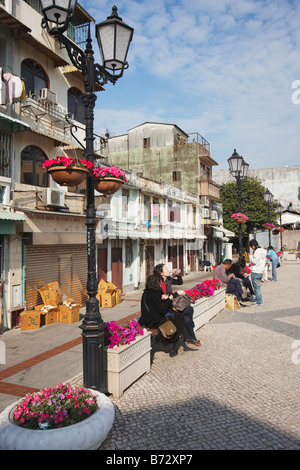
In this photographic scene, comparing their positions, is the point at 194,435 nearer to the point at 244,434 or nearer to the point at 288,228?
the point at 244,434

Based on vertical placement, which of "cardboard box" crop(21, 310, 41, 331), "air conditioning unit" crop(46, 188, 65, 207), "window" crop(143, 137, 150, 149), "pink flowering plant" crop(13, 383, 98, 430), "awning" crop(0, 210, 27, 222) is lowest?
"cardboard box" crop(21, 310, 41, 331)

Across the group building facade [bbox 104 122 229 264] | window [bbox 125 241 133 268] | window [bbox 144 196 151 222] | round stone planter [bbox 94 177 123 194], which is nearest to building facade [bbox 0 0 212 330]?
window [bbox 125 241 133 268]

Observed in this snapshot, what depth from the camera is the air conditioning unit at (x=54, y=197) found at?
10594 mm

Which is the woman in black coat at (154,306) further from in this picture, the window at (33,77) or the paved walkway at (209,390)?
the window at (33,77)

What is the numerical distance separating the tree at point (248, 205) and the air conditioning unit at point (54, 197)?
33571 millimetres

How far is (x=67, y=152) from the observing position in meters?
12.8

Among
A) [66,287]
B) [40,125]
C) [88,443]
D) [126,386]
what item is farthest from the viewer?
[66,287]

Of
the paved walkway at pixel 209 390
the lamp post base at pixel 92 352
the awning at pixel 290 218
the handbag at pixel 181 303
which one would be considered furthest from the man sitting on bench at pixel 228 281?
the awning at pixel 290 218

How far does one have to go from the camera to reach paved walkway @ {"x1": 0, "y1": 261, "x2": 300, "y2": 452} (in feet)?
13.2

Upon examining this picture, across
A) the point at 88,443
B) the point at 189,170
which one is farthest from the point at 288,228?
the point at 88,443

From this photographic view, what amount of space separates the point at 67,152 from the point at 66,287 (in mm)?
5048

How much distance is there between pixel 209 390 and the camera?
5.37 meters

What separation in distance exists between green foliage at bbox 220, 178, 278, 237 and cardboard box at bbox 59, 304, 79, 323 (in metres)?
34.0

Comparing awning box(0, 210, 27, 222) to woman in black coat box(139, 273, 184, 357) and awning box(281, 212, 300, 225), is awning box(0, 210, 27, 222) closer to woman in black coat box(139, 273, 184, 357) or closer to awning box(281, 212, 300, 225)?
woman in black coat box(139, 273, 184, 357)
